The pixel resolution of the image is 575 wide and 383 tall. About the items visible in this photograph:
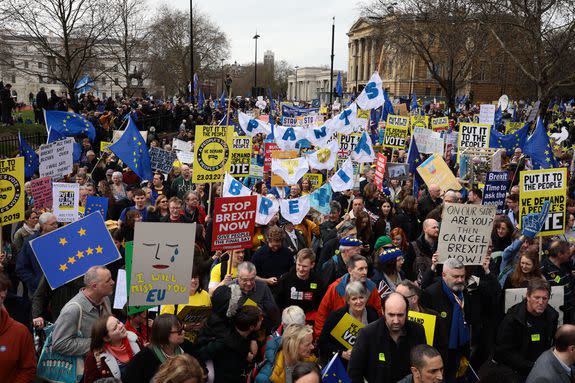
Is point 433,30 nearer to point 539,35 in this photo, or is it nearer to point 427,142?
point 539,35

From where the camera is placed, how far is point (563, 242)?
6.90 meters

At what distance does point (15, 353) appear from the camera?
15.2 ft

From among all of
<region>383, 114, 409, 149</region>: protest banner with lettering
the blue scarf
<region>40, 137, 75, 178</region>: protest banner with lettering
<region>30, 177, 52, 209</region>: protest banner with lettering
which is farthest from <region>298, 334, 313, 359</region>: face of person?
<region>383, 114, 409, 149</region>: protest banner with lettering

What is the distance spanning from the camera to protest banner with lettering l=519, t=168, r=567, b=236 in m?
8.02

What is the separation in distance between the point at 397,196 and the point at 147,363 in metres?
9.01

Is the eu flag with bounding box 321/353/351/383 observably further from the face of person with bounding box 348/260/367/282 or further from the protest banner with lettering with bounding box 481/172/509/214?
the protest banner with lettering with bounding box 481/172/509/214

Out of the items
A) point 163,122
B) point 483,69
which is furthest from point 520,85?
point 163,122

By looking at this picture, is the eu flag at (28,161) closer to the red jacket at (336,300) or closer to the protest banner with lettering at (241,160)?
the protest banner with lettering at (241,160)

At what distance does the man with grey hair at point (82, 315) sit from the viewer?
4824mm

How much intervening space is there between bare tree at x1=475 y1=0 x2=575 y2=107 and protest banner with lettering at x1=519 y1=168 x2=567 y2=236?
57.7 feet

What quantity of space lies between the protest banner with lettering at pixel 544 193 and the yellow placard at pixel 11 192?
22.0 ft

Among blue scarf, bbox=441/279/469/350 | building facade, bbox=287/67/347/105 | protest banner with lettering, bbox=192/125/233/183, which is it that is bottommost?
blue scarf, bbox=441/279/469/350

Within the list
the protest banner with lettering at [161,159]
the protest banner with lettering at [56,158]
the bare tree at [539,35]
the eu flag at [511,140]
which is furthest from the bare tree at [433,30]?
the protest banner with lettering at [56,158]

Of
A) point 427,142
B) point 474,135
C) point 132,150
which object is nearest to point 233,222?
point 132,150
